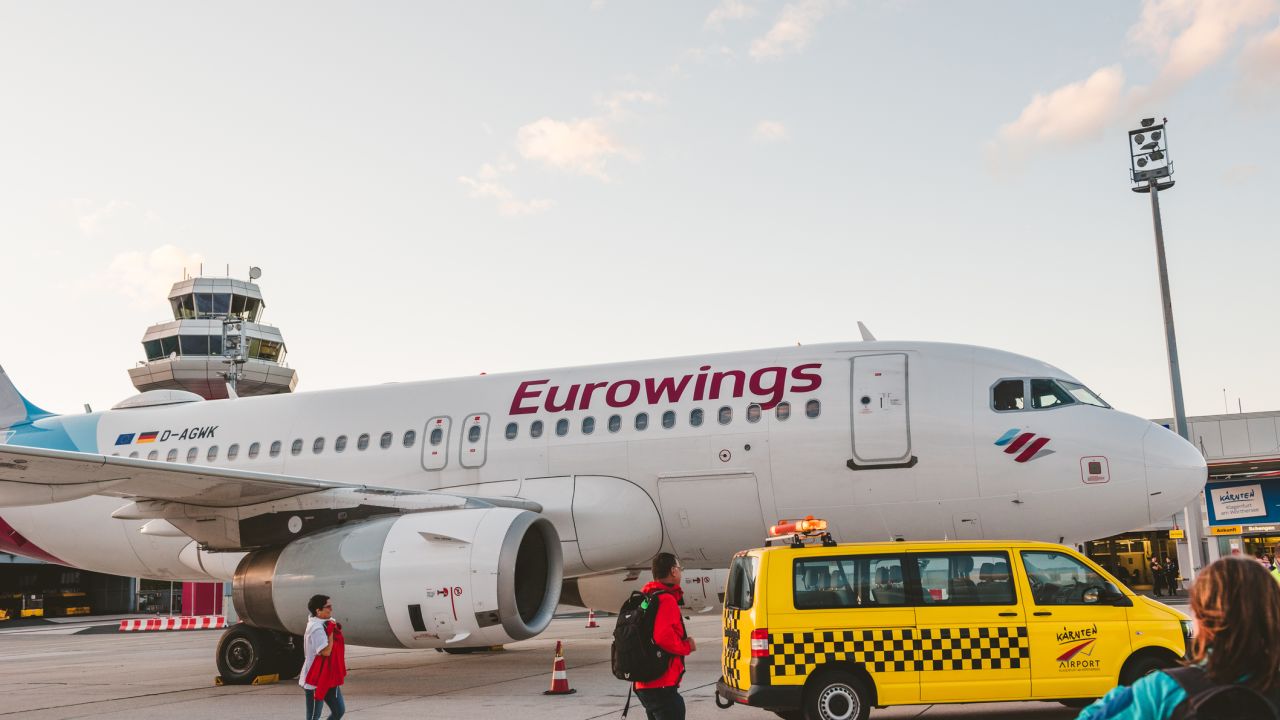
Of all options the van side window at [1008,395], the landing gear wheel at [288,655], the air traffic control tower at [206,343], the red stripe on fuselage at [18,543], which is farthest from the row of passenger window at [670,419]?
the air traffic control tower at [206,343]

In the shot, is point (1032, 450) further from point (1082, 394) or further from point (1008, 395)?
point (1082, 394)

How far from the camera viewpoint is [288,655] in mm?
13234

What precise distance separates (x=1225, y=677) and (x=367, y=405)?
13.9m

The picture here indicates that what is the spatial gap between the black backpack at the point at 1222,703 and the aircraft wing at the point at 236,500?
10.7 m

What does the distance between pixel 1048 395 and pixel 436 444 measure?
7.78m

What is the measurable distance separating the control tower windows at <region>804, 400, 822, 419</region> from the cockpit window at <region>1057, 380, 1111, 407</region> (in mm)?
2750

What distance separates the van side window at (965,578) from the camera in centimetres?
815

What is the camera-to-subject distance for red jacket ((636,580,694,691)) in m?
6.47

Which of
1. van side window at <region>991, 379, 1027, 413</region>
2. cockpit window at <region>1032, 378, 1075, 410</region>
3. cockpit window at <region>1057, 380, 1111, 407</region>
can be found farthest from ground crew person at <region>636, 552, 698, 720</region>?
cockpit window at <region>1057, 380, 1111, 407</region>

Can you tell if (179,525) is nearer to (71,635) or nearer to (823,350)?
(823,350)

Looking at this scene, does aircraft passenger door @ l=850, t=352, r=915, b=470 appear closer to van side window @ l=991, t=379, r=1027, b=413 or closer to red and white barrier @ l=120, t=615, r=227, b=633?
van side window @ l=991, t=379, r=1027, b=413

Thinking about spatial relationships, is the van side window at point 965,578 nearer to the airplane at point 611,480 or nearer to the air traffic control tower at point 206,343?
the airplane at point 611,480

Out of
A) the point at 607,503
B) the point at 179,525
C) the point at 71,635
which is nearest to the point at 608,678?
the point at 607,503

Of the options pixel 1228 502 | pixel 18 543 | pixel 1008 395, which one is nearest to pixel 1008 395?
pixel 1008 395
